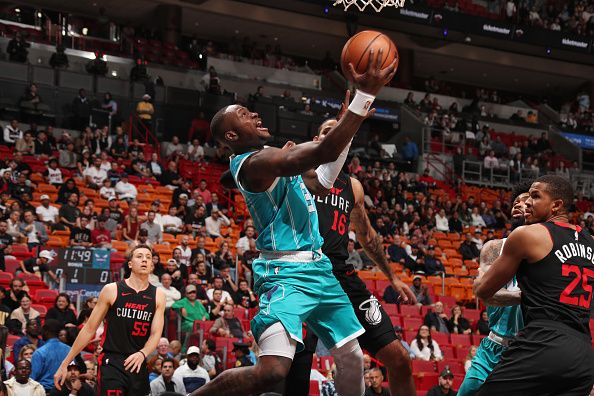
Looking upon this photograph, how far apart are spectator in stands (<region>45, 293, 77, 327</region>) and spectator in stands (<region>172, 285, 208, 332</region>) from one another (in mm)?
1775

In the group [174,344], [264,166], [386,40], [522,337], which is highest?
[386,40]

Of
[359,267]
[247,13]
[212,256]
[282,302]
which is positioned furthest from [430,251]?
[282,302]

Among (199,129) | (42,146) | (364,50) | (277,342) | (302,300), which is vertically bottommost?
(277,342)

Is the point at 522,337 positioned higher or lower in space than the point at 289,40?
lower

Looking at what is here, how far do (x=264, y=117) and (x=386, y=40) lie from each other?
21.7 metres

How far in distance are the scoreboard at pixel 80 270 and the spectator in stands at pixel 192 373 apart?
2843 millimetres

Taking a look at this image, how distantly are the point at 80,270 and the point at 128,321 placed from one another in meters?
6.85

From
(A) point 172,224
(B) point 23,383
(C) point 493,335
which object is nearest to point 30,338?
(B) point 23,383

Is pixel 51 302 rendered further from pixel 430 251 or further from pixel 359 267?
pixel 430 251

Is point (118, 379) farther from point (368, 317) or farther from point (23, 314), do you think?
point (23, 314)

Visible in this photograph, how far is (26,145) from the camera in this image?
66.2 feet

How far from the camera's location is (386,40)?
5113mm

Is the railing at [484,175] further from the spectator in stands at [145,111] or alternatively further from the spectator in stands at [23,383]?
Result: the spectator in stands at [23,383]

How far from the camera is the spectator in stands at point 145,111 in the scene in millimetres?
24312
